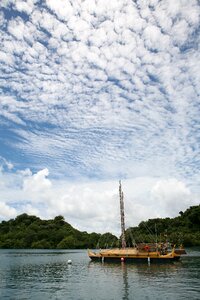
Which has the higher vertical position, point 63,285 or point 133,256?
point 133,256

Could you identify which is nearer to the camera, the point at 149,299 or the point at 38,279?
the point at 149,299

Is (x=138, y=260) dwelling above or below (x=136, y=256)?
below

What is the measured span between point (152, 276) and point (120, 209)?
1983 inches

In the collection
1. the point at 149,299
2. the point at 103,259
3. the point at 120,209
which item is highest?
the point at 120,209

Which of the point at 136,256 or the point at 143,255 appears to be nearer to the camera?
the point at 143,255

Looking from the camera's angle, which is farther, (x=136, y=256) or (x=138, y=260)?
(x=136, y=256)

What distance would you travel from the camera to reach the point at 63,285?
64750 millimetres

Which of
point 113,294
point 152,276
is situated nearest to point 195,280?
point 152,276

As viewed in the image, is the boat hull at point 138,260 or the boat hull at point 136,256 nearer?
the boat hull at point 136,256

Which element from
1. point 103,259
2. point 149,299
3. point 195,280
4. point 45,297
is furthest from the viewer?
point 103,259

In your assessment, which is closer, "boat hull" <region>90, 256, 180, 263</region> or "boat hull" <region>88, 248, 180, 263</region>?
"boat hull" <region>88, 248, 180, 263</region>

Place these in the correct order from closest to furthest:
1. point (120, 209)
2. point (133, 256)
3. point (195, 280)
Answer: point (195, 280) < point (133, 256) < point (120, 209)

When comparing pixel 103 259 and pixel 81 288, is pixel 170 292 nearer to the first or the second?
pixel 81 288

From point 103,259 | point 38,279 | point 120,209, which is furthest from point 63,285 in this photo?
point 120,209
